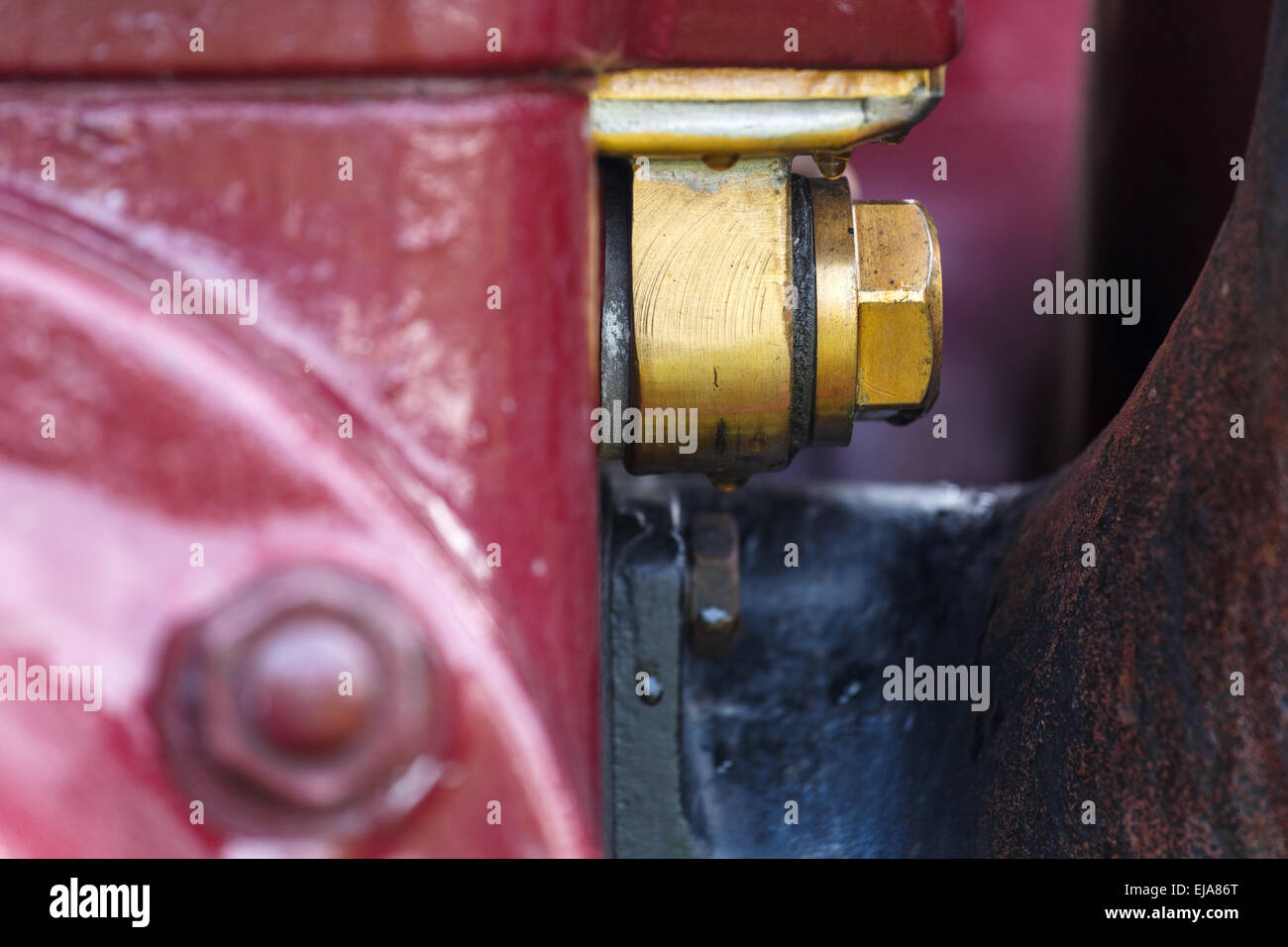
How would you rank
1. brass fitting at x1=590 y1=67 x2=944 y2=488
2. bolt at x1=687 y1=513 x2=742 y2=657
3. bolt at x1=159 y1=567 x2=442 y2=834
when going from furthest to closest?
1. bolt at x1=687 y1=513 x2=742 y2=657
2. brass fitting at x1=590 y1=67 x2=944 y2=488
3. bolt at x1=159 y1=567 x2=442 y2=834

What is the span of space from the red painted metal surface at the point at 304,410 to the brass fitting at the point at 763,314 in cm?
11

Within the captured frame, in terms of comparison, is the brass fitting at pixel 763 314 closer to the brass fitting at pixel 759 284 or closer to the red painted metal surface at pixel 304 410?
the brass fitting at pixel 759 284

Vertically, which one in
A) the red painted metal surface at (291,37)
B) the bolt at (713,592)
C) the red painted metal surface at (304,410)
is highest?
the red painted metal surface at (291,37)

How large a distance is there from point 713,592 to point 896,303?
21 cm

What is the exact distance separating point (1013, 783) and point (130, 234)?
0.47m

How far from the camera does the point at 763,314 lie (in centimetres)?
49

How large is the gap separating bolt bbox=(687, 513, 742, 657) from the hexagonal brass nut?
0.15 metres

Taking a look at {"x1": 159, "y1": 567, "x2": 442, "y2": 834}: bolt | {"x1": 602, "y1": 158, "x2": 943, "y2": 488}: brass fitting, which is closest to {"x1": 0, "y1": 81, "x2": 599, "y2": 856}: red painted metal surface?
{"x1": 159, "y1": 567, "x2": 442, "y2": 834}: bolt

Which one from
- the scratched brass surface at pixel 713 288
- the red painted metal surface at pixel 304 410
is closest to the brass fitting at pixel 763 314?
the scratched brass surface at pixel 713 288

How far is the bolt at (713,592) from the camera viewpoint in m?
0.66

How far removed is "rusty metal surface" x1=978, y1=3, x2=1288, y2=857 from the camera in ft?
1.33

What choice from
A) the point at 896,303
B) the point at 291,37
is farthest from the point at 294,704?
the point at 896,303

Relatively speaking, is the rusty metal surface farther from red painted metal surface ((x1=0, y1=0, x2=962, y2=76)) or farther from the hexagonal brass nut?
red painted metal surface ((x1=0, y1=0, x2=962, y2=76))
